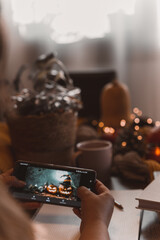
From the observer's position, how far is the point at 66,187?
0.62 metres

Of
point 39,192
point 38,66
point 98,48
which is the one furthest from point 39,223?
point 98,48

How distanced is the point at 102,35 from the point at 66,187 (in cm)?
178

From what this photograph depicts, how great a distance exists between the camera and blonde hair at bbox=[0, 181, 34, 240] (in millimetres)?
321

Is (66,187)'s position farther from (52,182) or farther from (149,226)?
(149,226)

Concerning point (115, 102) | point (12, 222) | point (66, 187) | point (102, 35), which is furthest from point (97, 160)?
point (102, 35)

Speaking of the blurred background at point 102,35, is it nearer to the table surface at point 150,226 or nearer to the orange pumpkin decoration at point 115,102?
the orange pumpkin decoration at point 115,102

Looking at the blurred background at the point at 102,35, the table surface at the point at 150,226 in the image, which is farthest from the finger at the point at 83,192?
the blurred background at the point at 102,35

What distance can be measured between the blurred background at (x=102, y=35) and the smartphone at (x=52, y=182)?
1.67 metres

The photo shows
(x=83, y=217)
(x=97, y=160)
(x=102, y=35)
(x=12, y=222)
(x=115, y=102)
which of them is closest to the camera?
(x=12, y=222)

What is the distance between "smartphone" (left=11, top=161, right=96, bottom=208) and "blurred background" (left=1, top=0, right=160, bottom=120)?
1671mm

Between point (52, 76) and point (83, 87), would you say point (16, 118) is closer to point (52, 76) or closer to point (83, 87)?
point (52, 76)

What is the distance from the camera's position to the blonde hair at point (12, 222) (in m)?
0.32

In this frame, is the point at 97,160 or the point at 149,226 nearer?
the point at 149,226

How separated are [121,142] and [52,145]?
0.67 feet
